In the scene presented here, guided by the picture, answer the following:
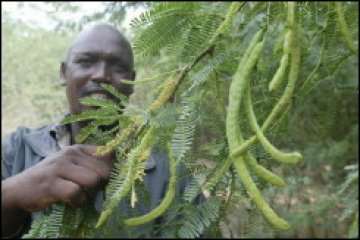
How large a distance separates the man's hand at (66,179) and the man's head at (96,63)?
0.78 m

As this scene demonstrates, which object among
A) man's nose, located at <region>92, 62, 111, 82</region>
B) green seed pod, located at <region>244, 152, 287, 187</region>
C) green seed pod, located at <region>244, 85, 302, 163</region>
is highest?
→ man's nose, located at <region>92, 62, 111, 82</region>

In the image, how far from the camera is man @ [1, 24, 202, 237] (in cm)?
88

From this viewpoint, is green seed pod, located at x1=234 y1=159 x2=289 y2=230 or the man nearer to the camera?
green seed pod, located at x1=234 y1=159 x2=289 y2=230

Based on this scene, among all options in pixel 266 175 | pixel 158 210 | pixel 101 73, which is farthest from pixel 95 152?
pixel 101 73

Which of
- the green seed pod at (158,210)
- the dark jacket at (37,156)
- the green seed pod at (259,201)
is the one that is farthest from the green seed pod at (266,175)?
the dark jacket at (37,156)

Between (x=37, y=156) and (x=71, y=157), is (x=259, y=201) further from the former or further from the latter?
(x=37, y=156)

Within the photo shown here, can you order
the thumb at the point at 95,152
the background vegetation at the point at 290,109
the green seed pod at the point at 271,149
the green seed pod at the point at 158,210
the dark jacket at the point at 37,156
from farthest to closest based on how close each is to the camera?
the dark jacket at the point at 37,156 → the background vegetation at the point at 290,109 → the thumb at the point at 95,152 → the green seed pod at the point at 158,210 → the green seed pod at the point at 271,149

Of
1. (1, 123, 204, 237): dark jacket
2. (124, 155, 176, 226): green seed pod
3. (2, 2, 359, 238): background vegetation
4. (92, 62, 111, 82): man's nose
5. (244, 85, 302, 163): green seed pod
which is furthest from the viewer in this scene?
(1, 123, 204, 237): dark jacket

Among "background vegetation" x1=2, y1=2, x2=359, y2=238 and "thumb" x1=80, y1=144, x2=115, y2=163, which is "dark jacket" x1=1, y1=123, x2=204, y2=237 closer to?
"background vegetation" x1=2, y1=2, x2=359, y2=238

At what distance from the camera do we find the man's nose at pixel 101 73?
1.71 m

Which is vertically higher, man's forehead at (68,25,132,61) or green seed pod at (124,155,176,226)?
man's forehead at (68,25,132,61)

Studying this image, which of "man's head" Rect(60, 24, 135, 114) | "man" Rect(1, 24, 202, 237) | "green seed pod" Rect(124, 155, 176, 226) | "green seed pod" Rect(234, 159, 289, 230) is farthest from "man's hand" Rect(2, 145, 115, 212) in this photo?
"man's head" Rect(60, 24, 135, 114)

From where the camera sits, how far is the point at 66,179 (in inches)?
34.8

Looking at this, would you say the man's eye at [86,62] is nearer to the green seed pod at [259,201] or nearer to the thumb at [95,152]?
the thumb at [95,152]
